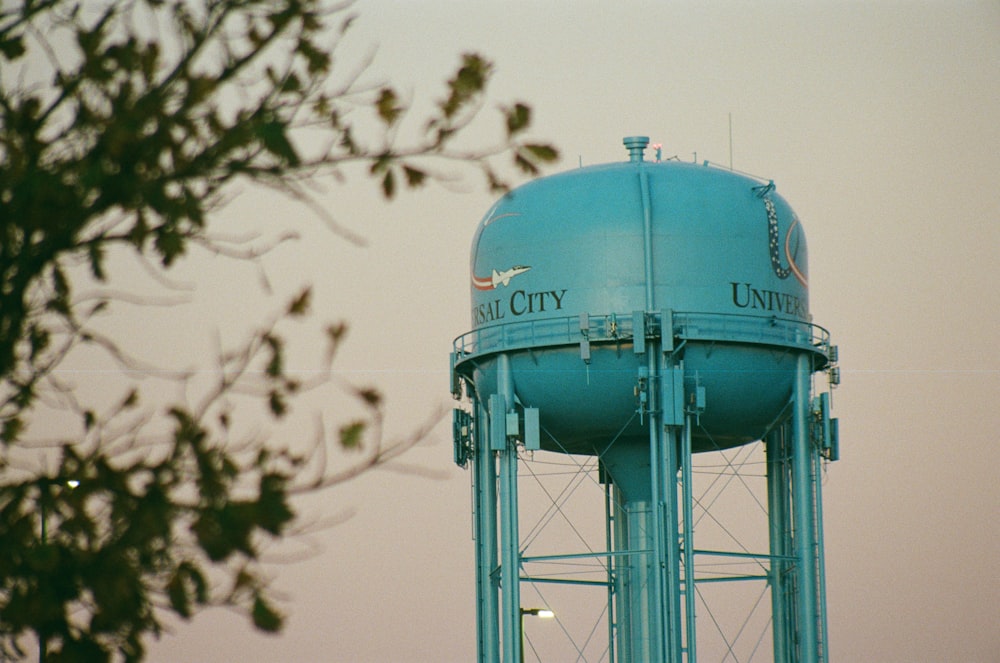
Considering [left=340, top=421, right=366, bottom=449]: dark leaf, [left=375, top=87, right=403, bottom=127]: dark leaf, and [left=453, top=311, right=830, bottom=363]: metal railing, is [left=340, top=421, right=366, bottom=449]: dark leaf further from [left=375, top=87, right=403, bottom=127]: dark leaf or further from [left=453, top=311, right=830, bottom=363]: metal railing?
[left=453, top=311, right=830, bottom=363]: metal railing

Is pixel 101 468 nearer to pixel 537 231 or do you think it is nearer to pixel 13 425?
pixel 13 425

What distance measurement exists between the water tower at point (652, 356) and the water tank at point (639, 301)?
3 centimetres

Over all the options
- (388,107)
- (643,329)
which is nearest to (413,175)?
(388,107)

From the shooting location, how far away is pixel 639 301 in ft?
100

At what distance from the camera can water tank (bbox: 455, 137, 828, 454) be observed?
3061cm

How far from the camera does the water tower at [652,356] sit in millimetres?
30469

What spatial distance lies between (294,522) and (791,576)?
26.0 meters

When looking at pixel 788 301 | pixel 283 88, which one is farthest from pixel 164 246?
pixel 788 301

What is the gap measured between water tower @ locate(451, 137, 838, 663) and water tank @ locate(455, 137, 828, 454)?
29mm

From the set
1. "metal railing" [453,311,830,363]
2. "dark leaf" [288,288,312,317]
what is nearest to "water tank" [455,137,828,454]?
"metal railing" [453,311,830,363]

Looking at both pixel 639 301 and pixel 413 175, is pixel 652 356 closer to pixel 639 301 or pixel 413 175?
pixel 639 301

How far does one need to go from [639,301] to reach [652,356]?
982 mm

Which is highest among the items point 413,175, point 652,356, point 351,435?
point 652,356

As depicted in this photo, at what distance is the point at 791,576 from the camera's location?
33.4 meters
